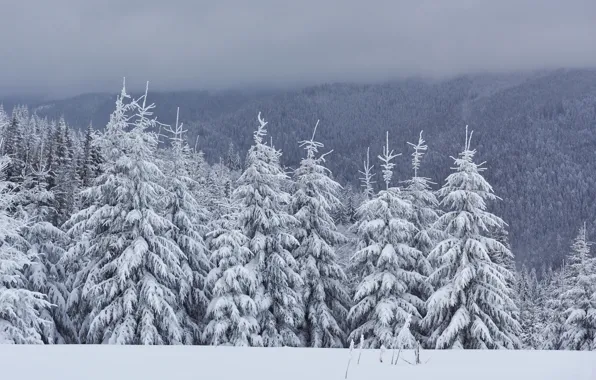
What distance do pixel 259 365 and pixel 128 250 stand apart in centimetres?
1449

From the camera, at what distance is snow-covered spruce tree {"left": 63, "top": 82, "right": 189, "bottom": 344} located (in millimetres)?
17031

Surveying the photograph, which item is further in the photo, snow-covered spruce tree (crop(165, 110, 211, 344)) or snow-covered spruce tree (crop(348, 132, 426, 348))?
snow-covered spruce tree (crop(165, 110, 211, 344))

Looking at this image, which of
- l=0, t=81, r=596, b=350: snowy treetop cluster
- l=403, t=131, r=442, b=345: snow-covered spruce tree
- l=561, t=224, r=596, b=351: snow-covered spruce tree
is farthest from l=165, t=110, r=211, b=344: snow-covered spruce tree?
l=561, t=224, r=596, b=351: snow-covered spruce tree

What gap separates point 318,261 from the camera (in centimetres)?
2088

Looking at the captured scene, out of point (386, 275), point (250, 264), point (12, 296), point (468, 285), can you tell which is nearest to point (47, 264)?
point (12, 296)

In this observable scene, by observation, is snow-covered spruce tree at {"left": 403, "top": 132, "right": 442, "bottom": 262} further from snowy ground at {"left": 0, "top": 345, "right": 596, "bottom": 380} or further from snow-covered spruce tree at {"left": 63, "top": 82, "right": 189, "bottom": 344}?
snowy ground at {"left": 0, "top": 345, "right": 596, "bottom": 380}

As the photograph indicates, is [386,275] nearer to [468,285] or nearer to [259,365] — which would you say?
[468,285]

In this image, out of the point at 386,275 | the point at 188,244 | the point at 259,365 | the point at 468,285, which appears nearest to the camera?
the point at 259,365

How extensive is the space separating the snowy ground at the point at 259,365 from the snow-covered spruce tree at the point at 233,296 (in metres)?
13.8

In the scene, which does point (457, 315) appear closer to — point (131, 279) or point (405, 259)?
point (405, 259)

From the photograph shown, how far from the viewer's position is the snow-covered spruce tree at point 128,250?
17031 millimetres

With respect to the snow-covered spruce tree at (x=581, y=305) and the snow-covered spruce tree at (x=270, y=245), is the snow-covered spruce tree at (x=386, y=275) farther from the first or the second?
the snow-covered spruce tree at (x=581, y=305)

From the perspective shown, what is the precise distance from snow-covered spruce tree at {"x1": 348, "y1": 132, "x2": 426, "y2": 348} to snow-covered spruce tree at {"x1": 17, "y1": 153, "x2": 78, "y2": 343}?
43.3 ft

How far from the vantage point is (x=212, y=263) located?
21.3 m
